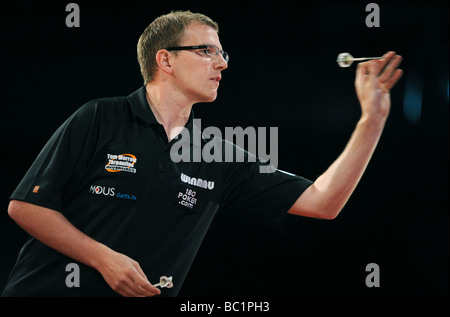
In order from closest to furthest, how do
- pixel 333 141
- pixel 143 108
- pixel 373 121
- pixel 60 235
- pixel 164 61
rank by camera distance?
1. pixel 60 235
2. pixel 373 121
3. pixel 143 108
4. pixel 164 61
5. pixel 333 141

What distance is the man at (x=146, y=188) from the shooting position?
5.05 ft

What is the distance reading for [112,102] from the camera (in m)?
1.79

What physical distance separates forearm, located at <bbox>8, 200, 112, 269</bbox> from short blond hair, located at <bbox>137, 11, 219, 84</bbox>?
2.31ft

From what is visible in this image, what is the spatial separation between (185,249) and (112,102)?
0.55 metres

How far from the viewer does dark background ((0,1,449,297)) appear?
3.05m

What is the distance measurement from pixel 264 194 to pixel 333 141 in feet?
4.46

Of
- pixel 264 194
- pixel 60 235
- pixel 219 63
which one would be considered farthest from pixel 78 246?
pixel 219 63

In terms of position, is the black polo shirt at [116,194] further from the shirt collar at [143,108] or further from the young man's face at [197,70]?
the young man's face at [197,70]

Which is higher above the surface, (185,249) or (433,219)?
(185,249)

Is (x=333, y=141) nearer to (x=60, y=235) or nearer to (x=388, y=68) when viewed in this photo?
(x=388, y=68)

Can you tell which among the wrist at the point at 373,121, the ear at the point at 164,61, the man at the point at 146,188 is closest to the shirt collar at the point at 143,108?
the man at the point at 146,188

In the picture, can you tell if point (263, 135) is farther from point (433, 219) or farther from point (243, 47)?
point (433, 219)

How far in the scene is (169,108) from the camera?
190cm

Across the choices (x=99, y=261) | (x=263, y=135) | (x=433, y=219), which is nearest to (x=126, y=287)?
(x=99, y=261)
